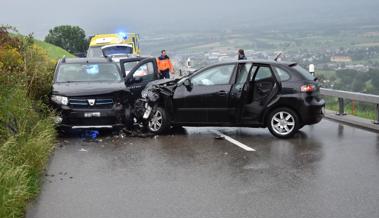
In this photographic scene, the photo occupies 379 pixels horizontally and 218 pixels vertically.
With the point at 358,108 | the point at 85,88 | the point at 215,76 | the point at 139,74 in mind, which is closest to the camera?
the point at 215,76

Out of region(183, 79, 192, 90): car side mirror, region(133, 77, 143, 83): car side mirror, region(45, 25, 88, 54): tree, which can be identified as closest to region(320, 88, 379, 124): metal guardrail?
region(183, 79, 192, 90): car side mirror

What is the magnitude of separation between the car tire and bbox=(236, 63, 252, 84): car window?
92 cm

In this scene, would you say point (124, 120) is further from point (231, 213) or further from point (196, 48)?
point (196, 48)

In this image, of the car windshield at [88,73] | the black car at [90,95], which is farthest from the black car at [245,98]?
the car windshield at [88,73]

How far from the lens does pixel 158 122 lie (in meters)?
12.6

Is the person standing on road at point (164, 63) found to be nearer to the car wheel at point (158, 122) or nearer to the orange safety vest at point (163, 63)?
the orange safety vest at point (163, 63)

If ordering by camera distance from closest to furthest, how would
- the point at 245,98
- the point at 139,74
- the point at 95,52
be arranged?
the point at 245,98 → the point at 139,74 → the point at 95,52

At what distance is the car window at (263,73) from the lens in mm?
11945

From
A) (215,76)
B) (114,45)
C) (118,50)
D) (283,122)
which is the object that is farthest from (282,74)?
(114,45)

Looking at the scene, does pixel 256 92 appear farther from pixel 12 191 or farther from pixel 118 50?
pixel 118 50

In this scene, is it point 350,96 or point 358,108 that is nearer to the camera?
point 350,96

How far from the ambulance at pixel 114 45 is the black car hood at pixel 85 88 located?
13.6m

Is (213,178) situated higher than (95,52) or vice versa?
(95,52)

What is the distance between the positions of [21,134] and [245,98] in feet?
15.7
